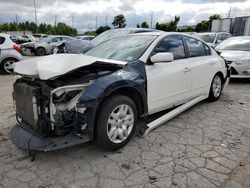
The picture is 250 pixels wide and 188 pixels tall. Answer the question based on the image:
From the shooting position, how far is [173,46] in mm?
4199

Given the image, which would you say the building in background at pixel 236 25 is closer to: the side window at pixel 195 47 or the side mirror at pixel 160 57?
the side window at pixel 195 47

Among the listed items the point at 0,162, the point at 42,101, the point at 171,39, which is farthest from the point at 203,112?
the point at 0,162

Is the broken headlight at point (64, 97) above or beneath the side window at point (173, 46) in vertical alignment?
beneath

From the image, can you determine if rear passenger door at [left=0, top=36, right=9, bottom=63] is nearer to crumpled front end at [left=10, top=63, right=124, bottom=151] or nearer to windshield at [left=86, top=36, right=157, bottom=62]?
windshield at [left=86, top=36, right=157, bottom=62]

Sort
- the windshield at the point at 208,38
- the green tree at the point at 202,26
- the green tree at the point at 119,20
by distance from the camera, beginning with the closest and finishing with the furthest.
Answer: the windshield at the point at 208,38 < the green tree at the point at 202,26 < the green tree at the point at 119,20

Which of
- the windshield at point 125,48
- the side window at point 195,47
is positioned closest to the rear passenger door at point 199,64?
the side window at point 195,47

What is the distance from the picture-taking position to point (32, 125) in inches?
121

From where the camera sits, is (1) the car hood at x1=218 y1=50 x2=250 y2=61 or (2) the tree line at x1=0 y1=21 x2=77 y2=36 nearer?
(1) the car hood at x1=218 y1=50 x2=250 y2=61

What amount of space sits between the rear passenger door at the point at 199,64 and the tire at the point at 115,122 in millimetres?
1735

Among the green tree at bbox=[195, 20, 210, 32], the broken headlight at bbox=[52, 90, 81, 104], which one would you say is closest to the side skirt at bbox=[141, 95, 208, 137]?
the broken headlight at bbox=[52, 90, 81, 104]

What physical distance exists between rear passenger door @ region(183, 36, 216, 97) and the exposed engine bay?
2144 millimetres

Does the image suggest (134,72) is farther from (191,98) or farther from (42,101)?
(191,98)

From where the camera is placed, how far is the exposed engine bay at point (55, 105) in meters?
2.87

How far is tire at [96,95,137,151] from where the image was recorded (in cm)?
297
